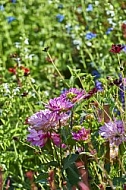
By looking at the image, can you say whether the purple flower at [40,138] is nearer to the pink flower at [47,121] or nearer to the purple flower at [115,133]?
the pink flower at [47,121]

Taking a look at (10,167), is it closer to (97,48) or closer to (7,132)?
(7,132)

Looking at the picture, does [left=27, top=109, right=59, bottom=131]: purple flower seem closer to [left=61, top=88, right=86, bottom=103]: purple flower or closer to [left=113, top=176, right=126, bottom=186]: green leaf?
[left=61, top=88, right=86, bottom=103]: purple flower

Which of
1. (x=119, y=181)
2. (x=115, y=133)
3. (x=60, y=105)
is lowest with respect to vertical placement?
(x=119, y=181)

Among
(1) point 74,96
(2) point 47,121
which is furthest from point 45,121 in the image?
(1) point 74,96

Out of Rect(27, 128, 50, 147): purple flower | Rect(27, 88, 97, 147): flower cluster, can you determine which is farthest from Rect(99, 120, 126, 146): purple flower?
Rect(27, 128, 50, 147): purple flower

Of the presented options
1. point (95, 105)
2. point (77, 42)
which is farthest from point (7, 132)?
point (77, 42)

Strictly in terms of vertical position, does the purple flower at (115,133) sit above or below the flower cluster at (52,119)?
below

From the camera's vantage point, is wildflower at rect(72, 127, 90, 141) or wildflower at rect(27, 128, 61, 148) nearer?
wildflower at rect(72, 127, 90, 141)

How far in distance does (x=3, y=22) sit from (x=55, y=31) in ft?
1.53

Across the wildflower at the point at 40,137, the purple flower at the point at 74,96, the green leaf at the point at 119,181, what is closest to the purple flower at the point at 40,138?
the wildflower at the point at 40,137

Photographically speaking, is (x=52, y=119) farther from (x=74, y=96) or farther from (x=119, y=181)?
(x=119, y=181)

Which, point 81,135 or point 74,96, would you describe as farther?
point 74,96

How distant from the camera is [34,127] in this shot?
1851 mm

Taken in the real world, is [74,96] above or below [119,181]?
above
